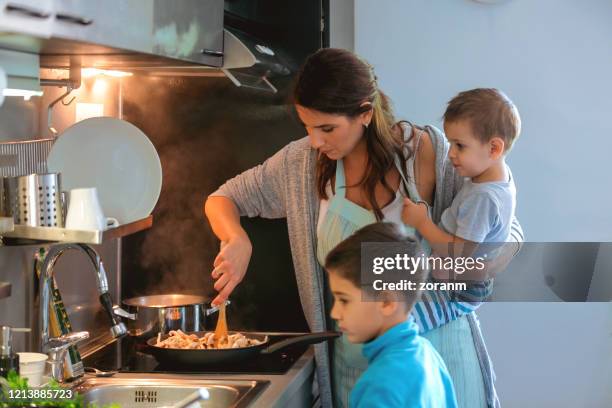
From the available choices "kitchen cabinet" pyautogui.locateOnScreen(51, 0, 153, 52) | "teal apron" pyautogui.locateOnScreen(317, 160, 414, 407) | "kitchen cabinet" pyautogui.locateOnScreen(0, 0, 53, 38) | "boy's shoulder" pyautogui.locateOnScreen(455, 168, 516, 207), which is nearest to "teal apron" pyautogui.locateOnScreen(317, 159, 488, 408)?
"teal apron" pyautogui.locateOnScreen(317, 160, 414, 407)

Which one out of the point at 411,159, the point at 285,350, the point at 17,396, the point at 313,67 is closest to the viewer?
the point at 17,396

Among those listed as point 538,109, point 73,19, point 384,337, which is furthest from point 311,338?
point 538,109

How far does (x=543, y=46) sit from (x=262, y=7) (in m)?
0.86

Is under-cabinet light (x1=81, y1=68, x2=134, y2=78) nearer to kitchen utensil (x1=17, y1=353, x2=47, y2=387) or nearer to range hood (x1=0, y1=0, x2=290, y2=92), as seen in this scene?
range hood (x1=0, y1=0, x2=290, y2=92)

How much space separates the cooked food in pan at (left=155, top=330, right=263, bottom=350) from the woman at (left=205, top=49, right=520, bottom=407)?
6.7 inches

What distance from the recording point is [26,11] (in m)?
1.47

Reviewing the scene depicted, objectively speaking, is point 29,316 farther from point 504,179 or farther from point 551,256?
point 551,256

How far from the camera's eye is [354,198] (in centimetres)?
223

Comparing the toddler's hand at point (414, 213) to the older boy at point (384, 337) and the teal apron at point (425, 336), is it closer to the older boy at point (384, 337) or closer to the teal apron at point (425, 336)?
the teal apron at point (425, 336)

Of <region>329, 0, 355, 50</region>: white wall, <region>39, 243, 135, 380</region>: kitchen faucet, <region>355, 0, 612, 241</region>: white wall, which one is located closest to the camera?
<region>39, 243, 135, 380</region>: kitchen faucet

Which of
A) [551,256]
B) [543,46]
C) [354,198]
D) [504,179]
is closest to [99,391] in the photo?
[354,198]

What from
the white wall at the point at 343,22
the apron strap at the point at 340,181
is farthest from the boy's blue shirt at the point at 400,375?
the white wall at the point at 343,22

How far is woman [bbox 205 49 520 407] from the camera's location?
2068mm

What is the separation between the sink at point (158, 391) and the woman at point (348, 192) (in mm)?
208
